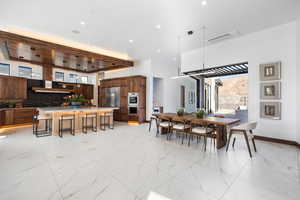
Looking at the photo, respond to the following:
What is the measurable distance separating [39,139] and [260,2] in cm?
688

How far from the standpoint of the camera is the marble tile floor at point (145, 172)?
1.92 metres

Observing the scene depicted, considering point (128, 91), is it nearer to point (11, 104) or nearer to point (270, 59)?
point (11, 104)

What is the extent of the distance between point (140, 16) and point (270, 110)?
4664 millimetres

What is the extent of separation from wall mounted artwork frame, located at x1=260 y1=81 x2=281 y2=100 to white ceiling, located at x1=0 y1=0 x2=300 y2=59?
1725 mm

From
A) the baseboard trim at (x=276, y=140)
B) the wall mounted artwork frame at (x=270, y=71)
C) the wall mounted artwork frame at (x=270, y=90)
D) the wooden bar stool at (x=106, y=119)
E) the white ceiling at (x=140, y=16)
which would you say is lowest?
the baseboard trim at (x=276, y=140)

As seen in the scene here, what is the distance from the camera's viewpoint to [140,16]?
3.63 meters

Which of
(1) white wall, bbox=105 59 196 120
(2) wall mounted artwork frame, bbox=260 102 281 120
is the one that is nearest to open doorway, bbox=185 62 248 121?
(1) white wall, bbox=105 59 196 120

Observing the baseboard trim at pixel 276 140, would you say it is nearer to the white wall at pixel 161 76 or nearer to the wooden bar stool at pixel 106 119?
the white wall at pixel 161 76

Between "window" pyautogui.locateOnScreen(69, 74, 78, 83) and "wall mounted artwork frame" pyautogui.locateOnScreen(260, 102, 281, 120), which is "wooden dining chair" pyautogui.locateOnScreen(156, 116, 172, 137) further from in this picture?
"window" pyautogui.locateOnScreen(69, 74, 78, 83)

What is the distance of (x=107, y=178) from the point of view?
228cm

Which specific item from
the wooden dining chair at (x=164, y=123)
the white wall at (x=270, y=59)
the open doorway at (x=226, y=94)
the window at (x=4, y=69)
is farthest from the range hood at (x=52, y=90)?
the open doorway at (x=226, y=94)

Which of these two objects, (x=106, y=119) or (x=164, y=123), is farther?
(x=106, y=119)

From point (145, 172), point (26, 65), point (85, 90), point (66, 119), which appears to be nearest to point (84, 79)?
point (85, 90)

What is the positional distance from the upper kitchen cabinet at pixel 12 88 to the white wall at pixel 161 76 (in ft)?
14.1
